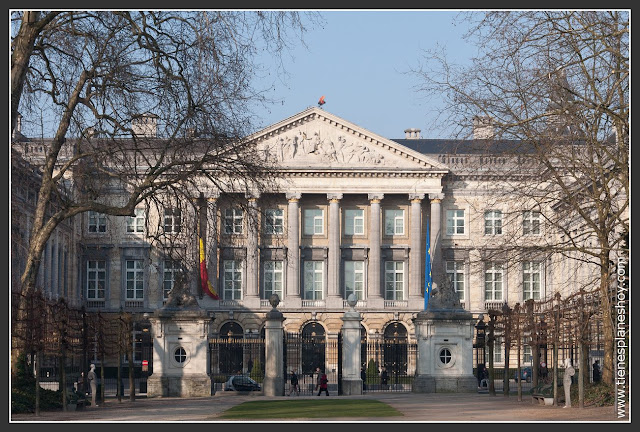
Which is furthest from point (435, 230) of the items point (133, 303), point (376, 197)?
point (133, 303)

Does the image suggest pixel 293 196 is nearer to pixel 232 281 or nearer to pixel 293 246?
pixel 293 246

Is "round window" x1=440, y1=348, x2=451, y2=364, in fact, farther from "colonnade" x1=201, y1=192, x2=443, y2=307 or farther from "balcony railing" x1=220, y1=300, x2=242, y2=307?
"balcony railing" x1=220, y1=300, x2=242, y2=307

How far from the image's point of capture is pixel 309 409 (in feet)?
106

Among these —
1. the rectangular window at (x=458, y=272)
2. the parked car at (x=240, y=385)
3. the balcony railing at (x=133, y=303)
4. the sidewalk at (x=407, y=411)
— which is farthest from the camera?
the rectangular window at (x=458, y=272)

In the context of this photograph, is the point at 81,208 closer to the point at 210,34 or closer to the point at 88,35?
the point at 88,35

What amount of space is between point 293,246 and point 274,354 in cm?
4339

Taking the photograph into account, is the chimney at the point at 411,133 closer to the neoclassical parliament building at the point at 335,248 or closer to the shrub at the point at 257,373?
the neoclassical parliament building at the point at 335,248

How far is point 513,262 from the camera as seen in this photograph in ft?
106

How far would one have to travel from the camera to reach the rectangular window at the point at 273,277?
3452 inches

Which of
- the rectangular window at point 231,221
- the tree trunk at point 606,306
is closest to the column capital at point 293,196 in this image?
the rectangular window at point 231,221

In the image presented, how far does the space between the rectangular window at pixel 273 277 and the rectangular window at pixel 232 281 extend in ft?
6.20

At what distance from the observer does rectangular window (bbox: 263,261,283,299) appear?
87.7 meters

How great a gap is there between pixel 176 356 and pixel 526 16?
18191 millimetres

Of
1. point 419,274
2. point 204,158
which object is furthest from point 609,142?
point 419,274
